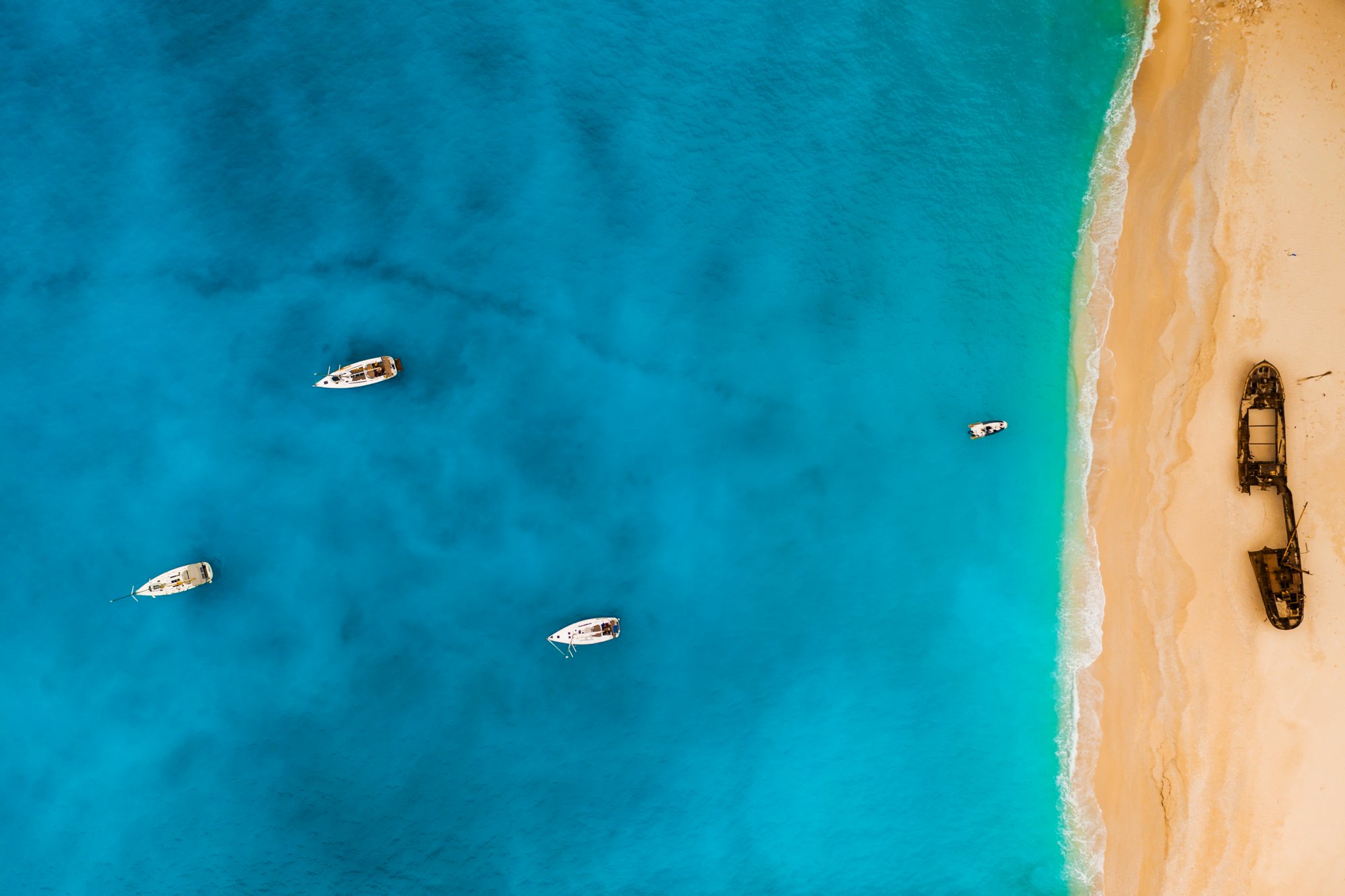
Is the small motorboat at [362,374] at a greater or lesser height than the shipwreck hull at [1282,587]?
greater

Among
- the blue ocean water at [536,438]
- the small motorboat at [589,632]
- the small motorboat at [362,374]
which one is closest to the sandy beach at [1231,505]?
the blue ocean water at [536,438]

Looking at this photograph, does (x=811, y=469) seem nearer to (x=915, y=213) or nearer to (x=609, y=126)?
(x=915, y=213)

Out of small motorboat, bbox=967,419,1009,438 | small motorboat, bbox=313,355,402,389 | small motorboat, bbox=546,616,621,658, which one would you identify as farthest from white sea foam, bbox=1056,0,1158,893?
small motorboat, bbox=313,355,402,389

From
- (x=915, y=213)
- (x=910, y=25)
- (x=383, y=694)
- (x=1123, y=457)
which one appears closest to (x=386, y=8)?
(x=910, y=25)

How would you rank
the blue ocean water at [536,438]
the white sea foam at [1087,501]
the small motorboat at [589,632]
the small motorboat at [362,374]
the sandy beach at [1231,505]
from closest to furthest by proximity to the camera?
the sandy beach at [1231,505] < the small motorboat at [362,374] < the small motorboat at [589,632] < the white sea foam at [1087,501] < the blue ocean water at [536,438]

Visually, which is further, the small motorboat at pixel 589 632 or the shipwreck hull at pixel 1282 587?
Result: the small motorboat at pixel 589 632

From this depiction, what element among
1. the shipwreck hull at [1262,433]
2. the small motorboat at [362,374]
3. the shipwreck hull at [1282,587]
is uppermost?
the small motorboat at [362,374]

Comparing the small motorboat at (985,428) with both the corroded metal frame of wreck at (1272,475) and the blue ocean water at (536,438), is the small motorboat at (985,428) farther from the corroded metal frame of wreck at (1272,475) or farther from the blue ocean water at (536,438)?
the corroded metal frame of wreck at (1272,475)

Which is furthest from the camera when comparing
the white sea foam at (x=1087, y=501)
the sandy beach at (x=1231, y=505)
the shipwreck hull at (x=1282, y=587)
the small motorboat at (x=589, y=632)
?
the white sea foam at (x=1087, y=501)
